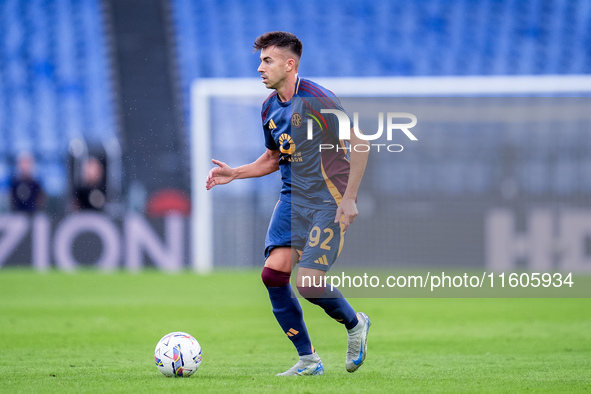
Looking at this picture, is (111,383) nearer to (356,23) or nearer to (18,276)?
(18,276)

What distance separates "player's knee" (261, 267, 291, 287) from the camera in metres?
4.69

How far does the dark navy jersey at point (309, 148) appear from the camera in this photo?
4.74 meters

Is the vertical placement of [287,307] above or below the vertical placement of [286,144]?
below

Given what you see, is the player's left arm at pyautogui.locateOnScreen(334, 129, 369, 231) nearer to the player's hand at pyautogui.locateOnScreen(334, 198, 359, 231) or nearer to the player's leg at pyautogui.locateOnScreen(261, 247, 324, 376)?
the player's hand at pyautogui.locateOnScreen(334, 198, 359, 231)

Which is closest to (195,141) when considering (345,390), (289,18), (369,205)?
(369,205)

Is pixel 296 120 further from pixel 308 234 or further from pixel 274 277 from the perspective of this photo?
pixel 274 277

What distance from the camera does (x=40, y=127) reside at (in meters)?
18.5

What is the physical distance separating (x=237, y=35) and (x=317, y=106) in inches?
626

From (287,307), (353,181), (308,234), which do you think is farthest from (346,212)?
(287,307)

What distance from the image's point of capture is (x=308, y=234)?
15.6 feet

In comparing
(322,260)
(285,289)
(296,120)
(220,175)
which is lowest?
(285,289)

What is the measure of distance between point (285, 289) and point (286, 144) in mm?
830

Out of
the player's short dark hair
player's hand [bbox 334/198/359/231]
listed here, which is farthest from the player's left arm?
the player's short dark hair

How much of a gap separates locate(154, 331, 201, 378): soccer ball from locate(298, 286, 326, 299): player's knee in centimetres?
69
